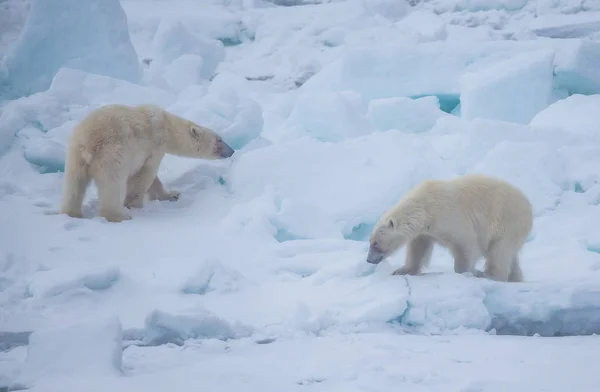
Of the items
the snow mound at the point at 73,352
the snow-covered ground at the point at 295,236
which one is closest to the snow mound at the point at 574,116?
the snow-covered ground at the point at 295,236

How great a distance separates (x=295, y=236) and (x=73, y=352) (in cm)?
263

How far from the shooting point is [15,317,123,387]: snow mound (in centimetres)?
207

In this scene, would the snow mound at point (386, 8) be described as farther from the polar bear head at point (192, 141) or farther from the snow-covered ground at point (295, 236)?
the polar bear head at point (192, 141)

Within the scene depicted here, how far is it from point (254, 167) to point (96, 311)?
9.30ft

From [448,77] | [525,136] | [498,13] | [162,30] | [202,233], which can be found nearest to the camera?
[202,233]

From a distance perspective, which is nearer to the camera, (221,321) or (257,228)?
(221,321)

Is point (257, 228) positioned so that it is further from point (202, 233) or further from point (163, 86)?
point (163, 86)

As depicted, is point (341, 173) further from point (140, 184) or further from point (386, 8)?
point (386, 8)

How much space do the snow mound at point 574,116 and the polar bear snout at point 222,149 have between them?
3573 millimetres

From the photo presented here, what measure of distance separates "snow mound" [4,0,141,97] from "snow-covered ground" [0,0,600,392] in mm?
21

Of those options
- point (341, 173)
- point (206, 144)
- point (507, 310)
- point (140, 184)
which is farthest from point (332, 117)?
point (507, 310)

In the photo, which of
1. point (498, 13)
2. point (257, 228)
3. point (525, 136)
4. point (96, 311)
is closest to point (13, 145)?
point (257, 228)

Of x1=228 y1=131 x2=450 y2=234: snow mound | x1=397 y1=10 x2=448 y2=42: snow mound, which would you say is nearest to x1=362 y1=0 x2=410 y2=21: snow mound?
x1=397 y1=10 x2=448 y2=42: snow mound

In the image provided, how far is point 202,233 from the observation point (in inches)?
174
